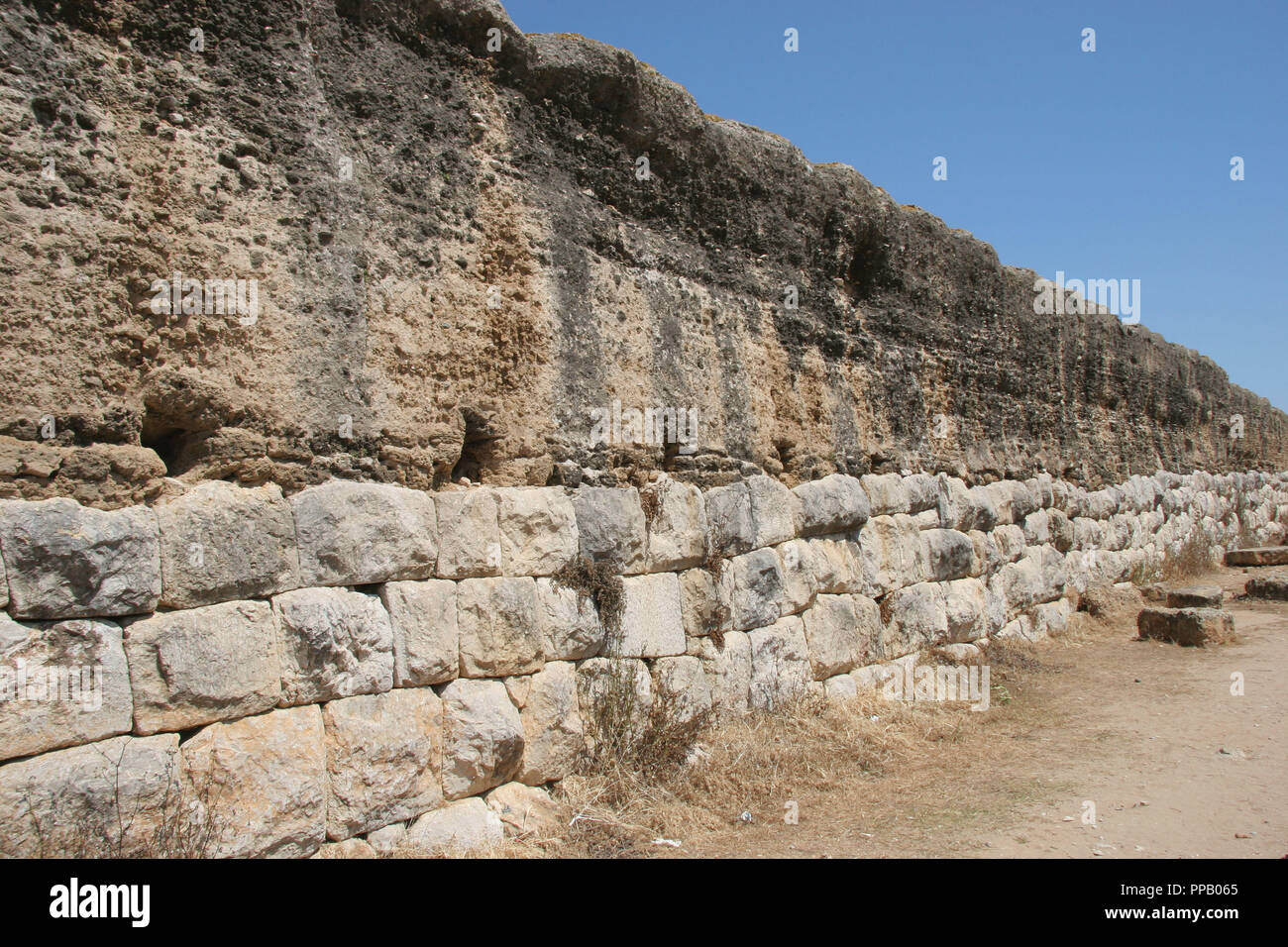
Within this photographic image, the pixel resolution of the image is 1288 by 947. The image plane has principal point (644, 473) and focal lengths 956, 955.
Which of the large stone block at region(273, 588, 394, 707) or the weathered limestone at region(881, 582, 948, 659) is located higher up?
the large stone block at region(273, 588, 394, 707)

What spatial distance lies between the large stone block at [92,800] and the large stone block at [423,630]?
925mm

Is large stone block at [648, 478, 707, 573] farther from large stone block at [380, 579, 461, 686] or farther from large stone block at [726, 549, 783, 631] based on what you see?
large stone block at [380, 579, 461, 686]

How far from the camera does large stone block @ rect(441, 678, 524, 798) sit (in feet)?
12.9

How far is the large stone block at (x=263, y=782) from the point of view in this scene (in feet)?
10.4

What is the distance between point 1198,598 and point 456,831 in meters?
8.95

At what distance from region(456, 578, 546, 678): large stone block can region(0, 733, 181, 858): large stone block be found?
1.26m

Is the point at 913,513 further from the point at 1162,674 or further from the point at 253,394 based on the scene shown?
the point at 253,394

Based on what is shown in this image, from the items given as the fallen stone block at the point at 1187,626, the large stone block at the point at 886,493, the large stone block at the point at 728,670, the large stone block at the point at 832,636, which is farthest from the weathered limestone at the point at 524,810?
the fallen stone block at the point at 1187,626

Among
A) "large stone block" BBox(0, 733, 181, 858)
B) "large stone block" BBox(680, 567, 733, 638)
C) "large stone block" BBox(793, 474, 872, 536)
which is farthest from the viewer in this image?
"large stone block" BBox(793, 474, 872, 536)

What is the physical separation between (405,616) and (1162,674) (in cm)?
684

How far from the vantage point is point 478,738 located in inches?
157

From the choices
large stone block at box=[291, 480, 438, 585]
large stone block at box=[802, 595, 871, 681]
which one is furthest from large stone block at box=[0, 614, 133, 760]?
large stone block at box=[802, 595, 871, 681]

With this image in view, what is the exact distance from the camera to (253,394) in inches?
143
